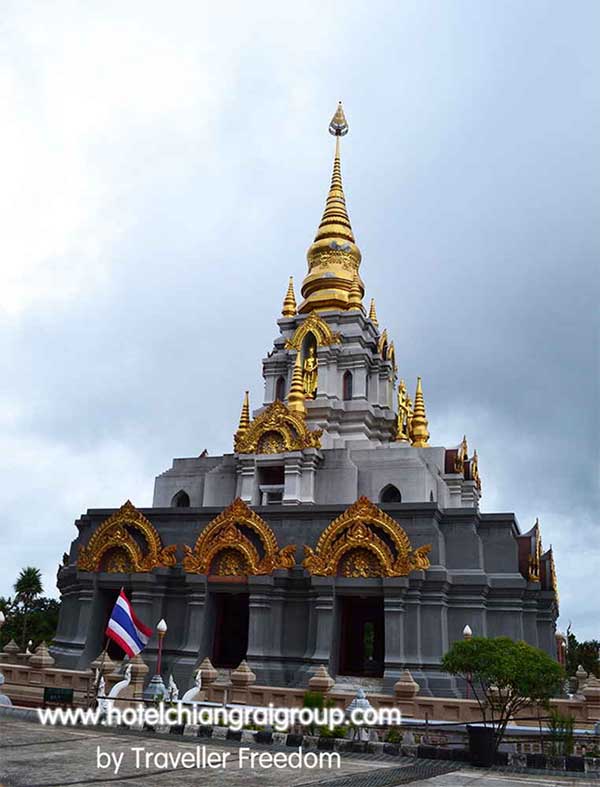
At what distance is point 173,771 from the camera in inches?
426

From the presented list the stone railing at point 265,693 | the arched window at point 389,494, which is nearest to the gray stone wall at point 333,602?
the stone railing at point 265,693

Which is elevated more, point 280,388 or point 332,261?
point 332,261

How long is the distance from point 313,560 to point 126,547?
7866 millimetres

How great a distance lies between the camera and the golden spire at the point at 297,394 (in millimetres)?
33656

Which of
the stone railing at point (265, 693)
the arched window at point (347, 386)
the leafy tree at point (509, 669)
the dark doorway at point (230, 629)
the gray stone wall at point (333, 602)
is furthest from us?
the arched window at point (347, 386)

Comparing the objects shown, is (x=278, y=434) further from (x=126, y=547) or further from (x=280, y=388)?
(x=126, y=547)

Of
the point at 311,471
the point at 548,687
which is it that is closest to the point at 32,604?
the point at 311,471

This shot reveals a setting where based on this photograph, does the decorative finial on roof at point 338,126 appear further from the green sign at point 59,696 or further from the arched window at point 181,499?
the green sign at point 59,696

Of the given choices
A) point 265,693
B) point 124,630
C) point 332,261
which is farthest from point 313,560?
point 332,261

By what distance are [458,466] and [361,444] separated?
490 cm

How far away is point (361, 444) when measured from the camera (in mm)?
33438

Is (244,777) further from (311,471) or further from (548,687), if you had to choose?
(311,471)

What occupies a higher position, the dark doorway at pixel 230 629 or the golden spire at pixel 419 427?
the golden spire at pixel 419 427

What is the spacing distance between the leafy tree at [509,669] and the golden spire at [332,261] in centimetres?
2629
